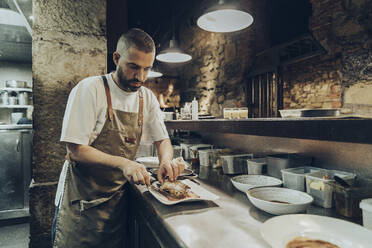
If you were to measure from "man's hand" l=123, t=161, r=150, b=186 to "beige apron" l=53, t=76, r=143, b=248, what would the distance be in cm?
34

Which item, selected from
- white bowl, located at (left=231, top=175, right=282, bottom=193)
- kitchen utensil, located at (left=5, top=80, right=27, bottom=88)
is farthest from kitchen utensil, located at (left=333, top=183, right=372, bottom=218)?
kitchen utensil, located at (left=5, top=80, right=27, bottom=88)

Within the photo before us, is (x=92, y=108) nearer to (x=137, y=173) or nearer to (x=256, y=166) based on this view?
(x=137, y=173)

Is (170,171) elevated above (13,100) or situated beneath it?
situated beneath

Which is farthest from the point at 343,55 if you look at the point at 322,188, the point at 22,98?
the point at 22,98

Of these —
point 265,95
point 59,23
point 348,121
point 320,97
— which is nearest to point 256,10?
point 265,95

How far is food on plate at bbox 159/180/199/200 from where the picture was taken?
126 centimetres

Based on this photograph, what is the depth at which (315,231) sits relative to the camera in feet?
2.96

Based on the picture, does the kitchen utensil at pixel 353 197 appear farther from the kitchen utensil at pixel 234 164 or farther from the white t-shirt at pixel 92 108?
the white t-shirt at pixel 92 108

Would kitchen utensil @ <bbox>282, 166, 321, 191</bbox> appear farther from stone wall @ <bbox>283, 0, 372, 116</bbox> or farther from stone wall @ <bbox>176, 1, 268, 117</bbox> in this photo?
stone wall @ <bbox>176, 1, 268, 117</bbox>

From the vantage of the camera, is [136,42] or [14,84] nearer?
[136,42]

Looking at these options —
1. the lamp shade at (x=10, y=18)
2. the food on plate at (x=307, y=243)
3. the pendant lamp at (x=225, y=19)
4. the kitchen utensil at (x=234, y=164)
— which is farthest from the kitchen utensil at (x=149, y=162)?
the lamp shade at (x=10, y=18)

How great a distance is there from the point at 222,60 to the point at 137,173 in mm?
5617

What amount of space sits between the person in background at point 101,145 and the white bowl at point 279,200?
0.47 meters

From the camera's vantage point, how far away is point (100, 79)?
1606 millimetres
